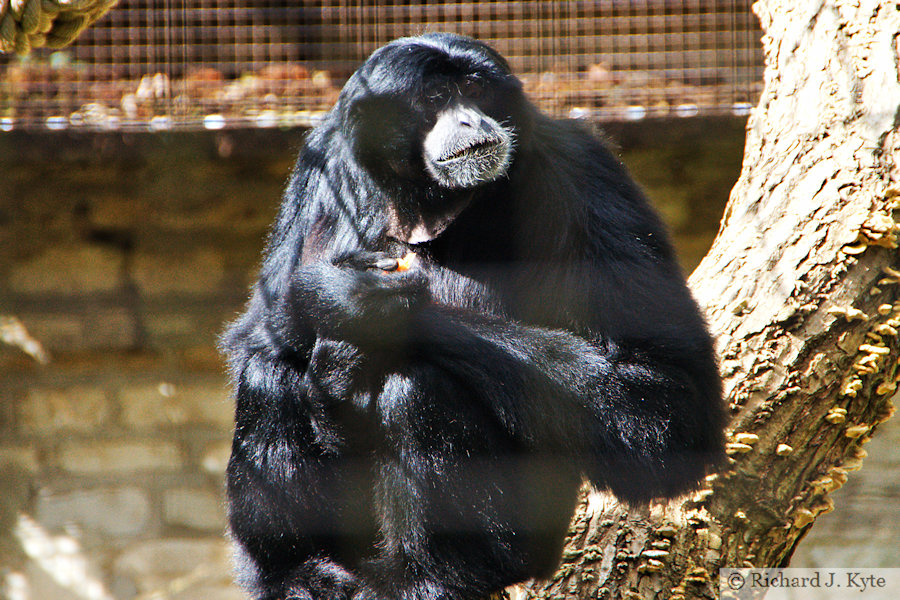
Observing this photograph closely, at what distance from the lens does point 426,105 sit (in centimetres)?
272

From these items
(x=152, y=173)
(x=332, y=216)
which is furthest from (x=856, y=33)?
(x=152, y=173)

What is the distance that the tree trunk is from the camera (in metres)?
2.51

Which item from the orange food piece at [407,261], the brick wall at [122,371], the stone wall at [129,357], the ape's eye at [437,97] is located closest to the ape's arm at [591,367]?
the orange food piece at [407,261]

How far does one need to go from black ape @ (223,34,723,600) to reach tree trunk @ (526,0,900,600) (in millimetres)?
210

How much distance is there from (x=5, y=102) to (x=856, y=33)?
4016 mm

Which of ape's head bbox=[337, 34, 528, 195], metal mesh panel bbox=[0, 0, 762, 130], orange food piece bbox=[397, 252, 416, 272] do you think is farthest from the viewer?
metal mesh panel bbox=[0, 0, 762, 130]

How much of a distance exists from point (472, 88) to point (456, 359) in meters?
0.90

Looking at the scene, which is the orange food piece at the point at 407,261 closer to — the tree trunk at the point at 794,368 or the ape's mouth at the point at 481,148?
the ape's mouth at the point at 481,148

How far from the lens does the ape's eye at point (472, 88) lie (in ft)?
8.79

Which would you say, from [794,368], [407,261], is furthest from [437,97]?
[794,368]

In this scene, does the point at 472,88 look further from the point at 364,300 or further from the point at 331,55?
the point at 331,55

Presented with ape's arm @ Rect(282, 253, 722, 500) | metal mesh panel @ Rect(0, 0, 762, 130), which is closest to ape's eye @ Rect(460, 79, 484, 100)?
ape's arm @ Rect(282, 253, 722, 500)

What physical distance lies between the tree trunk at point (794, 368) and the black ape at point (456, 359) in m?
0.21

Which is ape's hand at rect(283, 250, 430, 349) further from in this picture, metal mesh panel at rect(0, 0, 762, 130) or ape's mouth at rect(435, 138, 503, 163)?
metal mesh panel at rect(0, 0, 762, 130)
